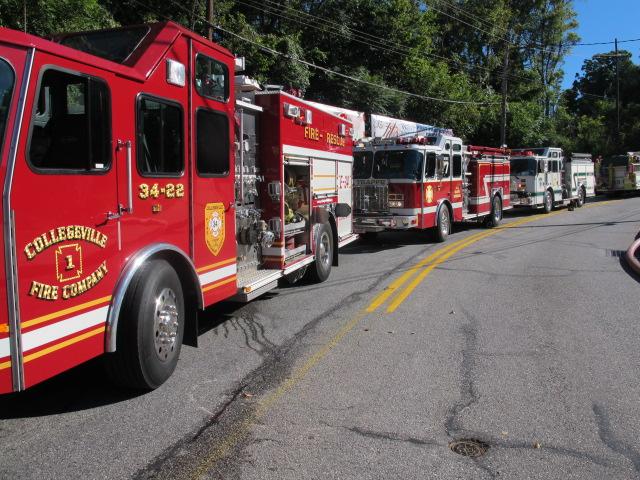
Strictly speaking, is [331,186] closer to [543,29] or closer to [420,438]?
[420,438]

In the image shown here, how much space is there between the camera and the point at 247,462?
12.0ft

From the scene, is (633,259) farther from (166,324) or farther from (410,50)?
(410,50)

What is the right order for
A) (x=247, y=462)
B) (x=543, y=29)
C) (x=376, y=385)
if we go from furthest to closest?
(x=543, y=29)
(x=376, y=385)
(x=247, y=462)

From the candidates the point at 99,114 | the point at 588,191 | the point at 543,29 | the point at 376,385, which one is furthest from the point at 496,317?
the point at 543,29

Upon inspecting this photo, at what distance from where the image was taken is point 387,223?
13984 mm

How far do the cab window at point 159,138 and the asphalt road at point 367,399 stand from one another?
5.85 ft

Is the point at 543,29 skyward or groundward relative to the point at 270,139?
skyward

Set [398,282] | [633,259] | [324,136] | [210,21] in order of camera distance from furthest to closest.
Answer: [210,21], [633,259], [398,282], [324,136]

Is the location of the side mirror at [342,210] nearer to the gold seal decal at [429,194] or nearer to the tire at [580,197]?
the gold seal decal at [429,194]

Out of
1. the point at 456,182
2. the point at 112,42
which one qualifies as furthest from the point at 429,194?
the point at 112,42

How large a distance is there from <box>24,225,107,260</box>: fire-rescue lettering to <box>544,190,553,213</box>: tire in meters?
22.2

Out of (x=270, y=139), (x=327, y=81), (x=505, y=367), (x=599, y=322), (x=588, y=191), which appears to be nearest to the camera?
(x=505, y=367)

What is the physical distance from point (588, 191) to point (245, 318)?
2570 centimetres

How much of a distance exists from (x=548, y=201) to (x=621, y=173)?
11.0 m
